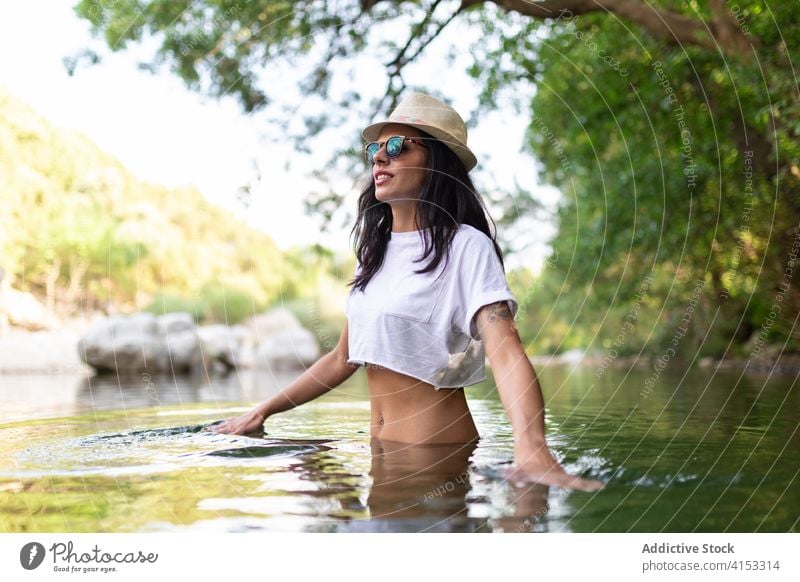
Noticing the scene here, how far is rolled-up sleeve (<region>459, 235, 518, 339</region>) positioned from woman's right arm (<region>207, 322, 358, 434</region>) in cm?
85

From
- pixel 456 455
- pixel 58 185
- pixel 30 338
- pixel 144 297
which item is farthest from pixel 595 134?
pixel 144 297

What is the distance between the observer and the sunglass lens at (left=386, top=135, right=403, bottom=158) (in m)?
3.64

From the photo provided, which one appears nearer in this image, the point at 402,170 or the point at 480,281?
the point at 480,281

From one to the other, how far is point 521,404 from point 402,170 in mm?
1195

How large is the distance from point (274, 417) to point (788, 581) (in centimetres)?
371

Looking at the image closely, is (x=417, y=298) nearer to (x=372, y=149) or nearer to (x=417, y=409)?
(x=417, y=409)

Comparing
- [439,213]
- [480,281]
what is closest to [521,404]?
[480,281]

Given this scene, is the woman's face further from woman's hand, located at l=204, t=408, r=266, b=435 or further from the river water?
woman's hand, located at l=204, t=408, r=266, b=435

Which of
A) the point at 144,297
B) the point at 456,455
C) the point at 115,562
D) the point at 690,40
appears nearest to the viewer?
the point at 115,562

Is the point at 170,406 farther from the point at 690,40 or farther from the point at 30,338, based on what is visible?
the point at 30,338

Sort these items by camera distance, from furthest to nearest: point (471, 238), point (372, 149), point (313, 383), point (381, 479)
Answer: point (313, 383) < point (372, 149) < point (471, 238) < point (381, 479)

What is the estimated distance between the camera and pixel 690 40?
24.6 ft

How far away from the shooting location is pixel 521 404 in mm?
2986

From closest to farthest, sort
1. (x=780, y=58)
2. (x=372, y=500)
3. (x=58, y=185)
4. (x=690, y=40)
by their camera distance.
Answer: (x=372, y=500) < (x=780, y=58) < (x=690, y=40) < (x=58, y=185)
